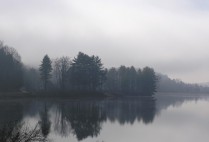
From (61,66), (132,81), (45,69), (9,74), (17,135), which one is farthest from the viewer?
(132,81)

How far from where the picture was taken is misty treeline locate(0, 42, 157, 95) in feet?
289

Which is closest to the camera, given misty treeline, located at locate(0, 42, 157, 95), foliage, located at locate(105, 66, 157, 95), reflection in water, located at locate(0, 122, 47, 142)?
reflection in water, located at locate(0, 122, 47, 142)

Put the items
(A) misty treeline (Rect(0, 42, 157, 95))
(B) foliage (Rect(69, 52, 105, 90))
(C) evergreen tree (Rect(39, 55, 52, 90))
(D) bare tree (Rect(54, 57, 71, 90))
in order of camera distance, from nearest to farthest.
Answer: (A) misty treeline (Rect(0, 42, 157, 95)) → (C) evergreen tree (Rect(39, 55, 52, 90)) → (B) foliage (Rect(69, 52, 105, 90)) → (D) bare tree (Rect(54, 57, 71, 90))

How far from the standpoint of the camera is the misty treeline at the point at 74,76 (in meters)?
88.0

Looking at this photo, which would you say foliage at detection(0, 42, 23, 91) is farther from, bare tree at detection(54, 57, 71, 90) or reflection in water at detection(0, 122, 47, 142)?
reflection in water at detection(0, 122, 47, 142)

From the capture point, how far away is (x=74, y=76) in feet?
321

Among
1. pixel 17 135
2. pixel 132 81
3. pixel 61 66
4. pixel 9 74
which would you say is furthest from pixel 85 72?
pixel 17 135

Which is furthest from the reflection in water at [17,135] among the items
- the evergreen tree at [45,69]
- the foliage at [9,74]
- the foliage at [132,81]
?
the foliage at [132,81]

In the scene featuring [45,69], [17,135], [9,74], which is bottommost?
[17,135]

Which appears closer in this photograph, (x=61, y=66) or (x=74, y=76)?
(x=74, y=76)

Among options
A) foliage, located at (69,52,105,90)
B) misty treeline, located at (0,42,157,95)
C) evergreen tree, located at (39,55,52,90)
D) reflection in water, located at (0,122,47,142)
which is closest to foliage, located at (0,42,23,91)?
misty treeline, located at (0,42,157,95)

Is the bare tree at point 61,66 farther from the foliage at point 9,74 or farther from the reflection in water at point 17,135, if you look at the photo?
the reflection in water at point 17,135

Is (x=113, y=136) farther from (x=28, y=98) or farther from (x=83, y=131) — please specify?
(x=28, y=98)

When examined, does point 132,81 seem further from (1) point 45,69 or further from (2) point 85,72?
(1) point 45,69
